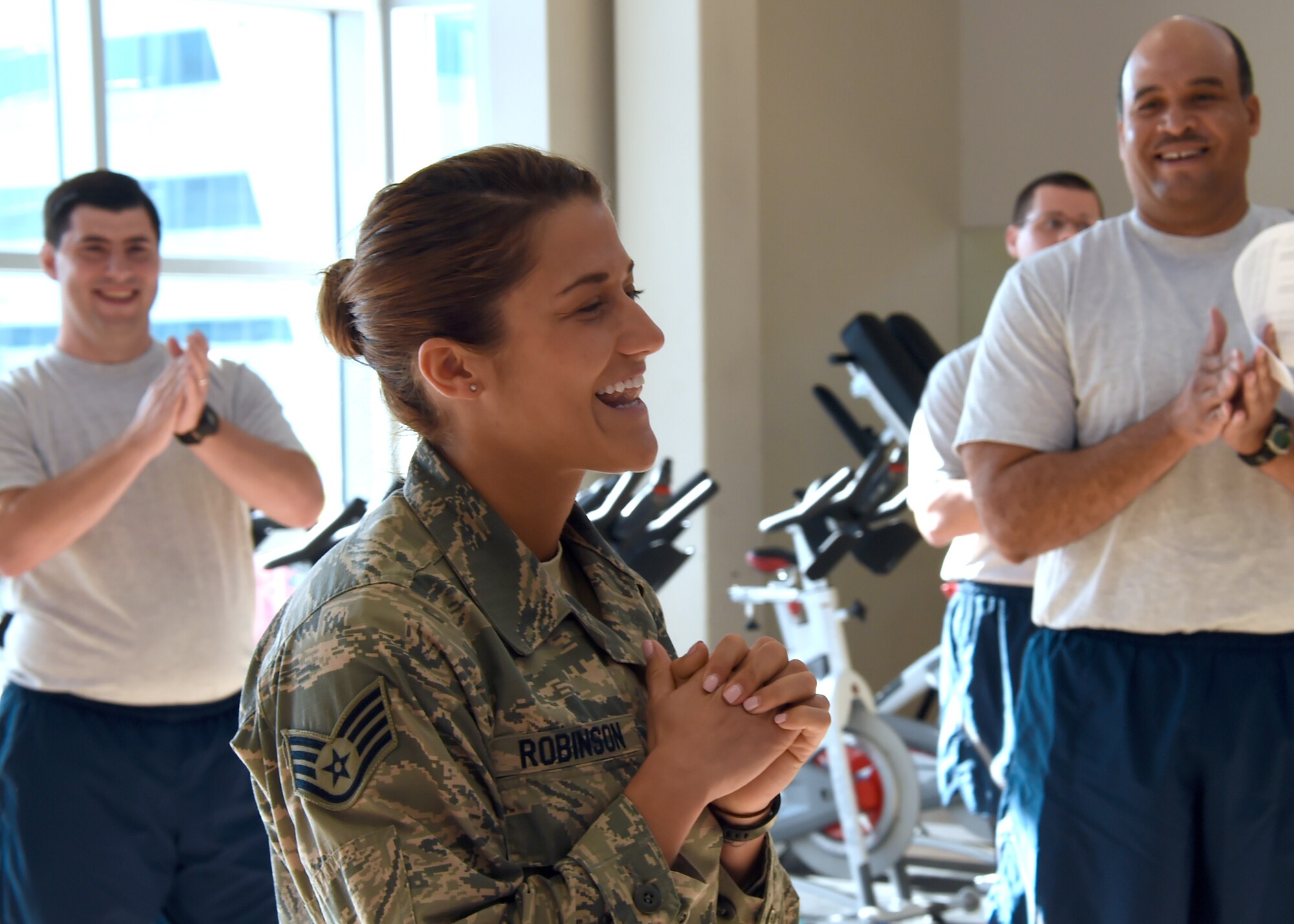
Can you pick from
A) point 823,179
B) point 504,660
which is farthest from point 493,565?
point 823,179

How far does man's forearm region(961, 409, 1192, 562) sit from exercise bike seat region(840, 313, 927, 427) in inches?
69.1

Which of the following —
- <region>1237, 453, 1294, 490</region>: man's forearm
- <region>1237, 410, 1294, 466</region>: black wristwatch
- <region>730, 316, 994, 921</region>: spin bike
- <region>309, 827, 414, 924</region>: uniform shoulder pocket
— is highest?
<region>1237, 410, 1294, 466</region>: black wristwatch

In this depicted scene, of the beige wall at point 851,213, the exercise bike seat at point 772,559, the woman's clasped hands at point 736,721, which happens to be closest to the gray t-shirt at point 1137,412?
the woman's clasped hands at point 736,721

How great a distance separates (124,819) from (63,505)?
0.53 m

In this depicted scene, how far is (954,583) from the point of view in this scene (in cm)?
365

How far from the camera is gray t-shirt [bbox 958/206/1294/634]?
68.7 inches

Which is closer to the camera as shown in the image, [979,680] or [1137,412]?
[1137,412]

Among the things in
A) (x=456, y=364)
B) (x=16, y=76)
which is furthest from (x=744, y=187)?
(x=456, y=364)

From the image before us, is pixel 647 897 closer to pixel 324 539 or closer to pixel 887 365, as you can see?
pixel 324 539

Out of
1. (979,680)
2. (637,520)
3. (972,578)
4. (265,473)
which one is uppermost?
(265,473)

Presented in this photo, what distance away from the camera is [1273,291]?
63.9 inches

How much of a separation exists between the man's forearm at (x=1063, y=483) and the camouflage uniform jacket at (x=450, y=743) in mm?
798

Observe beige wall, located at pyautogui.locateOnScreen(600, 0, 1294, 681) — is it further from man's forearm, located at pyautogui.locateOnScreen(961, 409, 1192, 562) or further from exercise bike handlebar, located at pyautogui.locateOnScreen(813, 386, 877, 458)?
man's forearm, located at pyautogui.locateOnScreen(961, 409, 1192, 562)

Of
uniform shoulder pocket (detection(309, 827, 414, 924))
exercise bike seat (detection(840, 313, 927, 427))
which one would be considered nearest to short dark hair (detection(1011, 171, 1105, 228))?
exercise bike seat (detection(840, 313, 927, 427))
